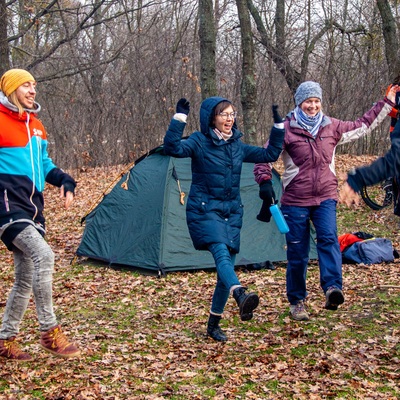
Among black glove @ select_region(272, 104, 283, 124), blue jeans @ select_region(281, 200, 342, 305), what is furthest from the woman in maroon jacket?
black glove @ select_region(272, 104, 283, 124)

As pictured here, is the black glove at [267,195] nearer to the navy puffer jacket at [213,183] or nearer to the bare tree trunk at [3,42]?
the navy puffer jacket at [213,183]

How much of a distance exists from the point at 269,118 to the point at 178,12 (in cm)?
444

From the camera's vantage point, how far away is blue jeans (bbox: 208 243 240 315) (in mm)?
4586

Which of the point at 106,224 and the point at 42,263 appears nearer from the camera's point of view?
the point at 42,263

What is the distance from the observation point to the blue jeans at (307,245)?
504 cm

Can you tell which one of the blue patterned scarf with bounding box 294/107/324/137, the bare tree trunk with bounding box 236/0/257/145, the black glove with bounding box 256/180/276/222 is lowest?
the black glove with bounding box 256/180/276/222

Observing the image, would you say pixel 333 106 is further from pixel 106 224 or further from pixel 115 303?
pixel 115 303

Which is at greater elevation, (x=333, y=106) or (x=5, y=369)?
(x=333, y=106)

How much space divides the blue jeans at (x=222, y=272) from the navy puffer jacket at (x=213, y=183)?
0.21 ft

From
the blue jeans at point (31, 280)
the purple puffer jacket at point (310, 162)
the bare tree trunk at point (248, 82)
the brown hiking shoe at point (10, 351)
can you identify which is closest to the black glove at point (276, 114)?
the purple puffer jacket at point (310, 162)

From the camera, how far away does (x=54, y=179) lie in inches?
177

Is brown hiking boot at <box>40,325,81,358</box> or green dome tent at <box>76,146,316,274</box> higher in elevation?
green dome tent at <box>76,146,316,274</box>

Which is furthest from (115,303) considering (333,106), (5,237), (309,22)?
(309,22)

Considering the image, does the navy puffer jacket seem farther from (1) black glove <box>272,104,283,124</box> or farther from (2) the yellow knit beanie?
(2) the yellow knit beanie
